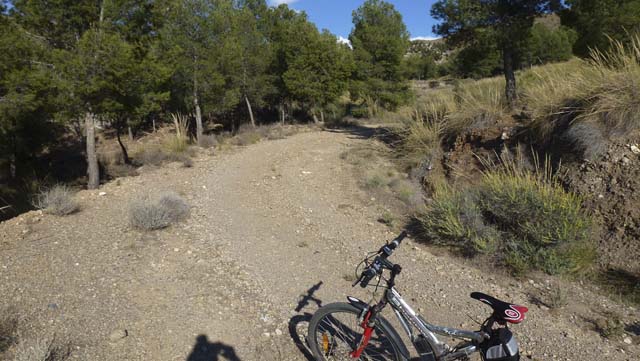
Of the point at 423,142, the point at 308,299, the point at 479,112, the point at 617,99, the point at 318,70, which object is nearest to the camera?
the point at 308,299

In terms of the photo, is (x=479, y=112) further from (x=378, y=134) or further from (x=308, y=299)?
(x=378, y=134)

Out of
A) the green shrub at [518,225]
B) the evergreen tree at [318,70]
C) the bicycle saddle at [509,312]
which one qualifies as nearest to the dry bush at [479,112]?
the green shrub at [518,225]

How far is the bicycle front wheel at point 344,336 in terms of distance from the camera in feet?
8.68

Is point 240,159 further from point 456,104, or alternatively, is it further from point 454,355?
point 454,355

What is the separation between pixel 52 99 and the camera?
8133mm

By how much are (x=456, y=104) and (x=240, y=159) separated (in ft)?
21.5

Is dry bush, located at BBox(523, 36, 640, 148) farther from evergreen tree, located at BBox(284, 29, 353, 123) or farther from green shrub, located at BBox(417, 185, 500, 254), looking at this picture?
evergreen tree, located at BBox(284, 29, 353, 123)

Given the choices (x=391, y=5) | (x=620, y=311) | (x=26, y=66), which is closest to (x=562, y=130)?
(x=620, y=311)

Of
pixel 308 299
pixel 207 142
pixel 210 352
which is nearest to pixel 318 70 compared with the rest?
pixel 207 142

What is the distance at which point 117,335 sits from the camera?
3498 millimetres

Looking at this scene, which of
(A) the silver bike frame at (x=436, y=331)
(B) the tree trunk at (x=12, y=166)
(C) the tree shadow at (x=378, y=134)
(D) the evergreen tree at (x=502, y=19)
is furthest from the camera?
(B) the tree trunk at (x=12, y=166)

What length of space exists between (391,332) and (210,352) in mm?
1702

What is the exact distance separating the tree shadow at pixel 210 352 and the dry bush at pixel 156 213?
3.09 metres

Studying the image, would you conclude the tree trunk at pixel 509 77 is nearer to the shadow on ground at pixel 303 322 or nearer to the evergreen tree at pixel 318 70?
the shadow on ground at pixel 303 322
